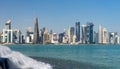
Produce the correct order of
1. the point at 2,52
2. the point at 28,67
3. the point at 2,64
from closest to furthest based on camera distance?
the point at 2,64 < the point at 28,67 < the point at 2,52

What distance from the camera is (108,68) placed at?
2028 inches

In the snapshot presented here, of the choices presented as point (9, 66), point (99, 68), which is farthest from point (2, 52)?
point (99, 68)

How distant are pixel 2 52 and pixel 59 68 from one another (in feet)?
55.5

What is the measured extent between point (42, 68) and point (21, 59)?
220 centimetres

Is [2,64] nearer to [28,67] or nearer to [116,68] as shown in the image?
[28,67]

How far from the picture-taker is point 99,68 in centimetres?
5044

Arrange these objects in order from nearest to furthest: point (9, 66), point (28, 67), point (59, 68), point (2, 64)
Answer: point (2, 64), point (9, 66), point (28, 67), point (59, 68)

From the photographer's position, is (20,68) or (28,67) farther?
(28,67)

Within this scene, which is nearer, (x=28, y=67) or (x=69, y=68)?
(x=28, y=67)

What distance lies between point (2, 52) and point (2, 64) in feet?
24.1

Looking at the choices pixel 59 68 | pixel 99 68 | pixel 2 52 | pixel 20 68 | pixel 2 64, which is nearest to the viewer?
pixel 2 64

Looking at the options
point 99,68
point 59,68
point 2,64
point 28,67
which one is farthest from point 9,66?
point 99,68

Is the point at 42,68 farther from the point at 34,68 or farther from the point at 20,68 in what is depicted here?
the point at 20,68

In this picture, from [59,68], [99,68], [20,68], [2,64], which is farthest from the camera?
[99,68]
